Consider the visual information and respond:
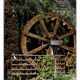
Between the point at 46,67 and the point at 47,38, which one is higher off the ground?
the point at 47,38

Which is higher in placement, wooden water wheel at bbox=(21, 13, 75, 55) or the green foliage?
wooden water wheel at bbox=(21, 13, 75, 55)

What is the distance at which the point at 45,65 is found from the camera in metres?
2.35

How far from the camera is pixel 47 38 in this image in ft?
7.97

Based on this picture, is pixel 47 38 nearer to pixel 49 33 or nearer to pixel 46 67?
pixel 49 33

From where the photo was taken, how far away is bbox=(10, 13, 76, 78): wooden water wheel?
236 centimetres

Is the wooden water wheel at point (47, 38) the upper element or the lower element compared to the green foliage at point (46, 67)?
upper

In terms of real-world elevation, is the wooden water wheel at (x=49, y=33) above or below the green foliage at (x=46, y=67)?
above

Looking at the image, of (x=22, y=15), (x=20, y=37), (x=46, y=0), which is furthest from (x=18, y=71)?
(x=46, y=0)

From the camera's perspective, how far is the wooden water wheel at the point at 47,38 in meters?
2.36

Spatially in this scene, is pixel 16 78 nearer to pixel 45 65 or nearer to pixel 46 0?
pixel 45 65

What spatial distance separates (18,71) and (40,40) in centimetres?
28

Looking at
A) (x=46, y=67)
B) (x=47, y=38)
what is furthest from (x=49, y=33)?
(x=46, y=67)

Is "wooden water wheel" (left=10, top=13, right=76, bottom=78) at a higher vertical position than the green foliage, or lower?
higher

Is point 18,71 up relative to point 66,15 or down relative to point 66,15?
down
